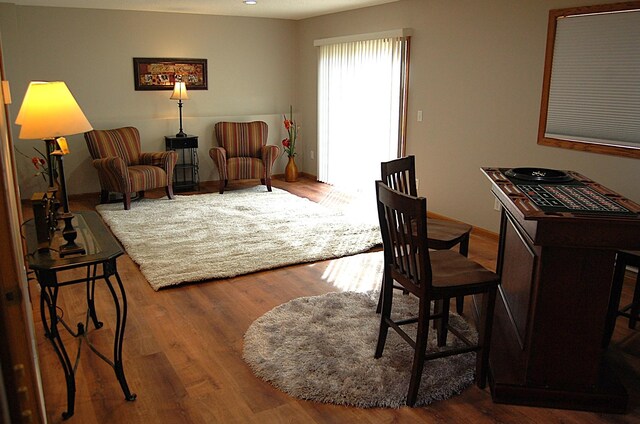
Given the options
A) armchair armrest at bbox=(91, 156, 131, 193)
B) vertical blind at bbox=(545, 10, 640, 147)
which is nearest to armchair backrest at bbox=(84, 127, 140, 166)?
armchair armrest at bbox=(91, 156, 131, 193)

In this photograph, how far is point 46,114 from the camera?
237cm

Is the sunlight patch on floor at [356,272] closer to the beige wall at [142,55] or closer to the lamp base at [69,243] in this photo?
the lamp base at [69,243]

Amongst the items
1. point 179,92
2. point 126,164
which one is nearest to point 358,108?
point 179,92

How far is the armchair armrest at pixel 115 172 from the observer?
5945mm

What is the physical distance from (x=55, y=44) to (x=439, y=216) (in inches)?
203

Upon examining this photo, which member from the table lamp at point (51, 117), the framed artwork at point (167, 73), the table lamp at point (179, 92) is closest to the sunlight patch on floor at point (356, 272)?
the table lamp at point (51, 117)

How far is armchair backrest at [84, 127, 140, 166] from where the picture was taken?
630cm

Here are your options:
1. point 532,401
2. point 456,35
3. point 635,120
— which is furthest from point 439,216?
point 532,401

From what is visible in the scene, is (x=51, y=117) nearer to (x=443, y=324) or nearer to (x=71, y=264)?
(x=71, y=264)

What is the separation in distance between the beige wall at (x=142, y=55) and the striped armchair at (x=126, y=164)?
47 cm

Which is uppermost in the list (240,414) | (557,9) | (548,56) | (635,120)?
(557,9)

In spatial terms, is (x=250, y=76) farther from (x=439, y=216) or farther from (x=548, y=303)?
(x=548, y=303)

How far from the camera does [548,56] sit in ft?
14.4

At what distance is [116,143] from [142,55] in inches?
57.4
